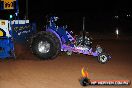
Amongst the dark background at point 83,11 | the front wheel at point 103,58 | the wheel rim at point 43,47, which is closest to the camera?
the front wheel at point 103,58

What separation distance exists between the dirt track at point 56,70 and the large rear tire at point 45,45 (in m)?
0.27

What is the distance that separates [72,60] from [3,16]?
521 centimetres

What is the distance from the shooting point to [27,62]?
13789mm

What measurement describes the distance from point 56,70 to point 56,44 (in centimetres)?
183

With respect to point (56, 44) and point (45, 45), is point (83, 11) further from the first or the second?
point (56, 44)

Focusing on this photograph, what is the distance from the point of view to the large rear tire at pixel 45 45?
45.5 ft

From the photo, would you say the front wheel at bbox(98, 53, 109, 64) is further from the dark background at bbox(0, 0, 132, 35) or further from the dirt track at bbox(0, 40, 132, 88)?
the dark background at bbox(0, 0, 132, 35)

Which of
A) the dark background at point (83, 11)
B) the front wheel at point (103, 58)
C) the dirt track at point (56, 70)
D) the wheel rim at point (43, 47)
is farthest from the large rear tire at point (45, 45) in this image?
the dark background at point (83, 11)

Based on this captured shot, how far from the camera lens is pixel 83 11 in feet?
149

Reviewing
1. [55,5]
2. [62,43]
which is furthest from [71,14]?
[62,43]

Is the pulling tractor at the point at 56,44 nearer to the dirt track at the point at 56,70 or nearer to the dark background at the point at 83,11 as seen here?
the dirt track at the point at 56,70

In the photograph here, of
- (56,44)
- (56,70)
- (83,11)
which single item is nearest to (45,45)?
(56,44)

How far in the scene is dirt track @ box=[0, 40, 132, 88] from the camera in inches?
409

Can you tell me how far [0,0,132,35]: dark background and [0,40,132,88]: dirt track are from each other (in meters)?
20.2
